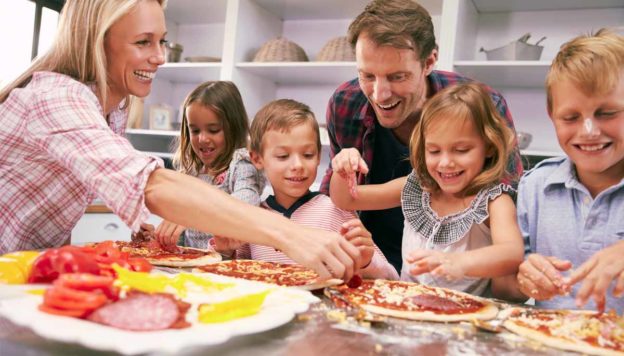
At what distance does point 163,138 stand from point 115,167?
3254 mm

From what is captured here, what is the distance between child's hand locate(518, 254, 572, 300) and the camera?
3.17 feet

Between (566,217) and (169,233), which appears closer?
(566,217)

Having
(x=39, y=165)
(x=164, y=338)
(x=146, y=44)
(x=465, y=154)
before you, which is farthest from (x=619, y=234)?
(x=39, y=165)

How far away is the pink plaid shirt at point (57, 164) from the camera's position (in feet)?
3.20

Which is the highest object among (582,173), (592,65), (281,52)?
(281,52)

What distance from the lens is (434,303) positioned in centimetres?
96

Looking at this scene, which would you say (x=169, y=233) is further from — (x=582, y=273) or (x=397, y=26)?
(x=582, y=273)

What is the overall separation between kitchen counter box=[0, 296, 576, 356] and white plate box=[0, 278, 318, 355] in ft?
0.08

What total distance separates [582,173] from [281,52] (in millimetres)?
2378

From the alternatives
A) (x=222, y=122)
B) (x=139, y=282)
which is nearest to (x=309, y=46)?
(x=222, y=122)

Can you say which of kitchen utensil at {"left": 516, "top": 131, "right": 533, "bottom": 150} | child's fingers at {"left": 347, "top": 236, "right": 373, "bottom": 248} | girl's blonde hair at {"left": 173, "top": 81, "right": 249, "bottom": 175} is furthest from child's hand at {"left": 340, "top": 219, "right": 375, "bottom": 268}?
kitchen utensil at {"left": 516, "top": 131, "right": 533, "bottom": 150}

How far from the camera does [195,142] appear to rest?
2.12 metres

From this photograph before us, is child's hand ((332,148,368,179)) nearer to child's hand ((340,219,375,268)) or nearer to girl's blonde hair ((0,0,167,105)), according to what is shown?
child's hand ((340,219,375,268))

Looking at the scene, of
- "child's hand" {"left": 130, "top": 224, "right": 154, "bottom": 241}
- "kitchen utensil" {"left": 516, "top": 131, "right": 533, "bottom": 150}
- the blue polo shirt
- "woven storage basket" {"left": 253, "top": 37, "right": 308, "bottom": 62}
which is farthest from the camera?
"woven storage basket" {"left": 253, "top": 37, "right": 308, "bottom": 62}
